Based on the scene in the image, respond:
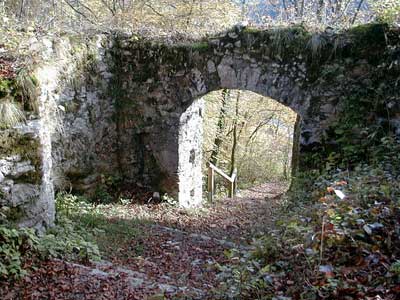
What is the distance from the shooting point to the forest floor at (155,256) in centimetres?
328

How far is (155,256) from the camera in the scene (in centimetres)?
491

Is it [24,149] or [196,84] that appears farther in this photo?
[196,84]

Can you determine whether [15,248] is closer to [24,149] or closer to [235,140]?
[24,149]

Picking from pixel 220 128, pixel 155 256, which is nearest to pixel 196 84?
pixel 155 256

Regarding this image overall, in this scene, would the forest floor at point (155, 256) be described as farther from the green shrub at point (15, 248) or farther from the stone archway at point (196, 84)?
the stone archway at point (196, 84)

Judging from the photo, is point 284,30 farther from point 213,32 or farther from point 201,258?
point 201,258

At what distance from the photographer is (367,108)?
545 centimetres

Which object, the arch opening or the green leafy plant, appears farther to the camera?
the arch opening

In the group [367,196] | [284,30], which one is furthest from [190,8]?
[367,196]

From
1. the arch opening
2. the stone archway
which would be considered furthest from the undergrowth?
the arch opening

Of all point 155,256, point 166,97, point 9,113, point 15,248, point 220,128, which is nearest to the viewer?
point 15,248

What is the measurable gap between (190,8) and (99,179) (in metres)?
4.79

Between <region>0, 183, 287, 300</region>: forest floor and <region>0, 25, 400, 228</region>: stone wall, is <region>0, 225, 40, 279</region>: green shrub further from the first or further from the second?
<region>0, 25, 400, 228</region>: stone wall

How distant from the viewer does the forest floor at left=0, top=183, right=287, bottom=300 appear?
328 cm
